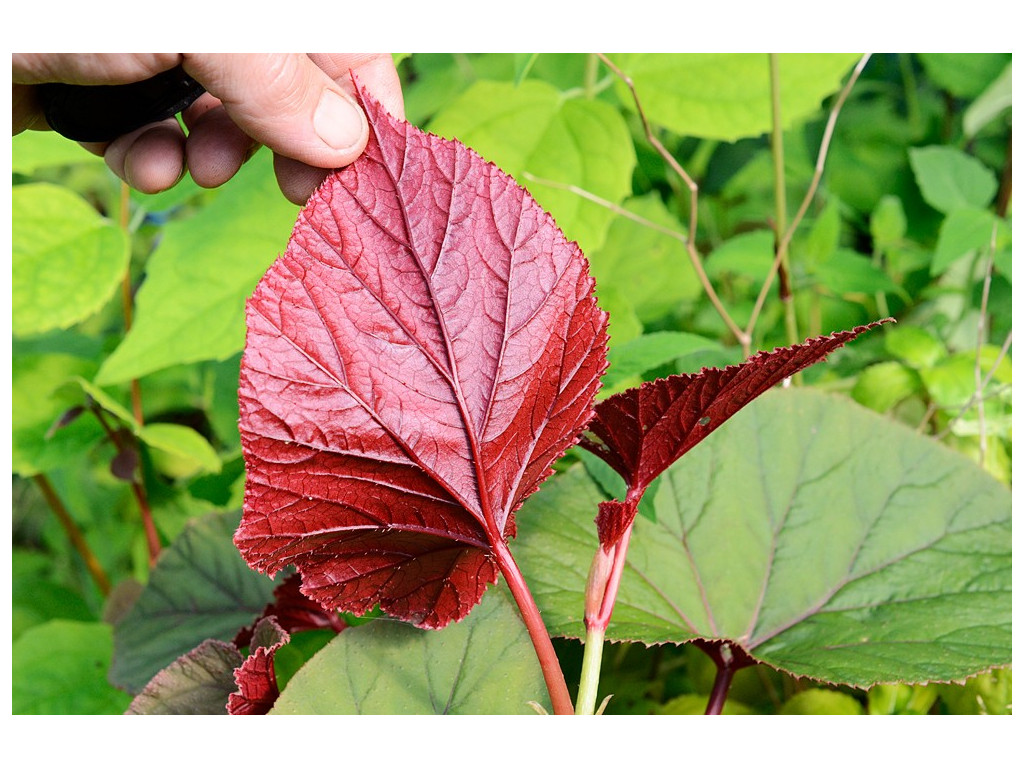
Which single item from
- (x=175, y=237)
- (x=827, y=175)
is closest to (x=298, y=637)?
(x=175, y=237)

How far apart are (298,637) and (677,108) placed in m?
0.50

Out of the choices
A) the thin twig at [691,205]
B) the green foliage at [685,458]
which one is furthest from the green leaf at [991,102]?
the thin twig at [691,205]

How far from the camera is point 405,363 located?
33 centimetres

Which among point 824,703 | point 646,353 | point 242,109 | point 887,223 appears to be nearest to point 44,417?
point 242,109

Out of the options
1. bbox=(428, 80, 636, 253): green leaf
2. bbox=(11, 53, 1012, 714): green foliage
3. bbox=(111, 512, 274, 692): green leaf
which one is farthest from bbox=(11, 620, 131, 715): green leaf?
bbox=(428, 80, 636, 253): green leaf

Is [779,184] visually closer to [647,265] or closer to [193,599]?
[647,265]

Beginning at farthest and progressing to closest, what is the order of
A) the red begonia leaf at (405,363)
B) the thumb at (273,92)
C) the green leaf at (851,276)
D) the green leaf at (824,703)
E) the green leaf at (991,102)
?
the green leaf at (991,102), the green leaf at (851,276), the green leaf at (824,703), the thumb at (273,92), the red begonia leaf at (405,363)

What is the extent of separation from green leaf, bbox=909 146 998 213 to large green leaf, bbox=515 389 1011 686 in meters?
0.41

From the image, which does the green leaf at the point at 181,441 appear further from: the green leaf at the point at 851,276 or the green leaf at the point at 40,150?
the green leaf at the point at 851,276

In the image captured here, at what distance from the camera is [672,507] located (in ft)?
1.60

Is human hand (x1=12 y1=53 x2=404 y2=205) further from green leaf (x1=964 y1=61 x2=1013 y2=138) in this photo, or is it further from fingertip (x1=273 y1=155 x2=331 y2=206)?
green leaf (x1=964 y1=61 x2=1013 y2=138)

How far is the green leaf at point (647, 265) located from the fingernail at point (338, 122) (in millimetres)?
429

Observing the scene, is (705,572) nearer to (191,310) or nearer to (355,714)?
(355,714)

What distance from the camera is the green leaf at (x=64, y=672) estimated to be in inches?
23.9
